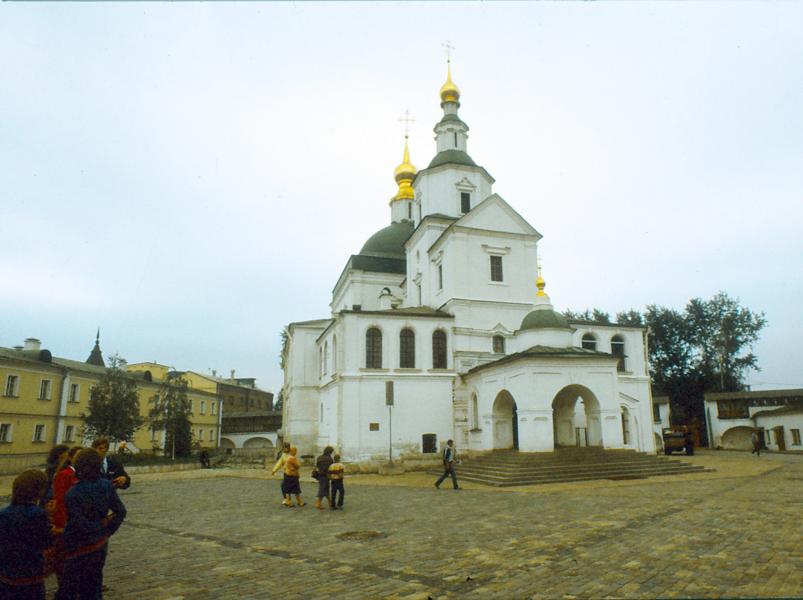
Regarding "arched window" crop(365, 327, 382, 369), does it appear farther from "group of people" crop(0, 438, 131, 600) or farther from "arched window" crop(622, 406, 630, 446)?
"group of people" crop(0, 438, 131, 600)

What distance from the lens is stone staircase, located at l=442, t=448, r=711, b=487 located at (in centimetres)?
1984

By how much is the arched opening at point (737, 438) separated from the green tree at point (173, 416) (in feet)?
146

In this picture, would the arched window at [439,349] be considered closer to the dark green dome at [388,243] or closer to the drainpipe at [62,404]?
the dark green dome at [388,243]

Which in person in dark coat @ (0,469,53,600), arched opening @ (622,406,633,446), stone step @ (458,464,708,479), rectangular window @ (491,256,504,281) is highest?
rectangular window @ (491,256,504,281)

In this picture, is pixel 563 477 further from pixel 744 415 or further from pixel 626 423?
pixel 744 415

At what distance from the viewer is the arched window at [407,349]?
2873cm

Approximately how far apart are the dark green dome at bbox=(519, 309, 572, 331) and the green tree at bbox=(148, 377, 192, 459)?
2621cm

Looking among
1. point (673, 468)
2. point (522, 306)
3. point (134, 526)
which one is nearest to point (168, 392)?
point (522, 306)

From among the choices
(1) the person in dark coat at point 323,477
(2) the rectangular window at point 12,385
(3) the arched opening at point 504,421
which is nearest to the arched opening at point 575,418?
(3) the arched opening at point 504,421

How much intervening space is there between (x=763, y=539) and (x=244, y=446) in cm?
5849

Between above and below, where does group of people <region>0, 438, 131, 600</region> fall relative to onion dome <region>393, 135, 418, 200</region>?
below

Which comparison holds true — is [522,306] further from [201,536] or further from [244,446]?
[244,446]

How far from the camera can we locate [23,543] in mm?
4707

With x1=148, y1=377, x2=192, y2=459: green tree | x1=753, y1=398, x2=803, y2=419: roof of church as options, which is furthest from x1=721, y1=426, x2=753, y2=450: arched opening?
x1=148, y1=377, x2=192, y2=459: green tree
